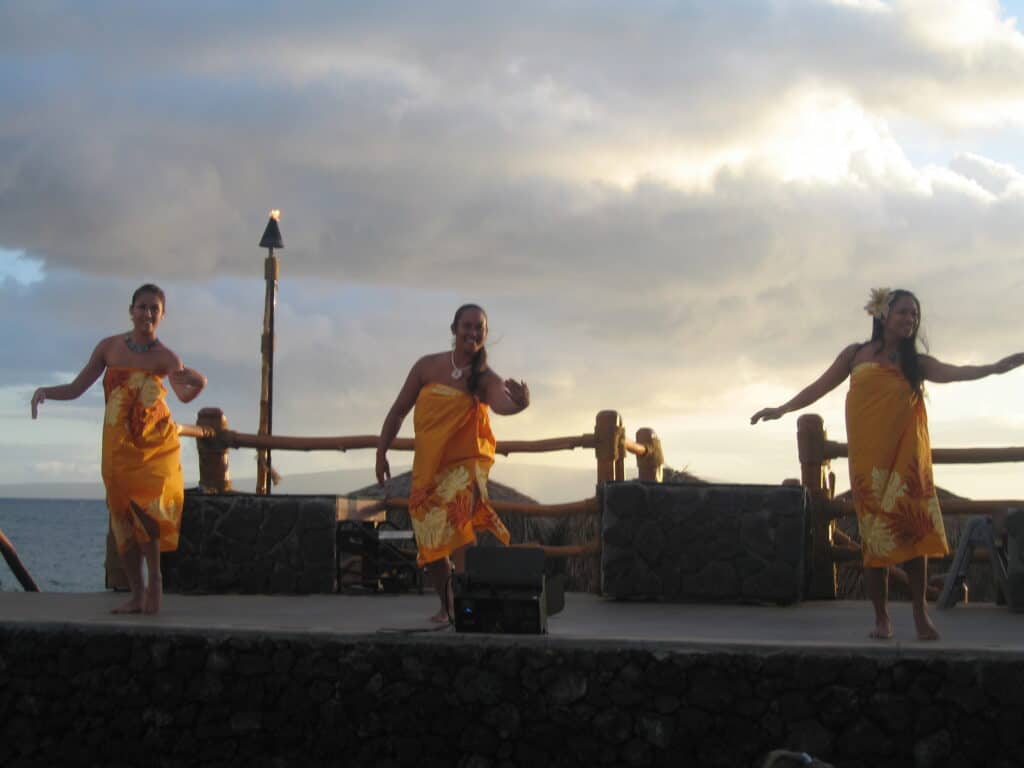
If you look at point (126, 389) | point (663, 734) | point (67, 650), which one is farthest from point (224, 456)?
point (663, 734)

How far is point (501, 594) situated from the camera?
562 centimetres

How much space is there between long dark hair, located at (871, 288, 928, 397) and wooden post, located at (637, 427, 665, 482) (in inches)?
152

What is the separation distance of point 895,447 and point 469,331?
2034 mm

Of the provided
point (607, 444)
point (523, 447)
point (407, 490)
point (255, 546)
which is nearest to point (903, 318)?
point (607, 444)

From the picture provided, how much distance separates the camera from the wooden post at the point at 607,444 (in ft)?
28.8

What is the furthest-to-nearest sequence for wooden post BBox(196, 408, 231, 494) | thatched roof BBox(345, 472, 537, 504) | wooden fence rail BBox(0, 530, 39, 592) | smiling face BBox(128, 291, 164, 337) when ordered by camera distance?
thatched roof BBox(345, 472, 537, 504)
wooden post BBox(196, 408, 231, 494)
wooden fence rail BBox(0, 530, 39, 592)
smiling face BBox(128, 291, 164, 337)

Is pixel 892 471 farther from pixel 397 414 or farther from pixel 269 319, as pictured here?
pixel 269 319

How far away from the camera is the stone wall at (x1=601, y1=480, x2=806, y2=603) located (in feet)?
25.4

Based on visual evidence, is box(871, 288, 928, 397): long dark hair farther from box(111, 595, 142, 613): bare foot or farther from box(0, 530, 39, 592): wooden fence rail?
box(0, 530, 39, 592): wooden fence rail

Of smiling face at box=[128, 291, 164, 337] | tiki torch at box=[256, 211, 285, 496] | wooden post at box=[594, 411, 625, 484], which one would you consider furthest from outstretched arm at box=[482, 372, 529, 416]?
tiki torch at box=[256, 211, 285, 496]

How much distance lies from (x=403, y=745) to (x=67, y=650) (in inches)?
64.0

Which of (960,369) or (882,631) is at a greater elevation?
(960,369)

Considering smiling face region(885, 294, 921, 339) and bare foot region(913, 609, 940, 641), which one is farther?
smiling face region(885, 294, 921, 339)

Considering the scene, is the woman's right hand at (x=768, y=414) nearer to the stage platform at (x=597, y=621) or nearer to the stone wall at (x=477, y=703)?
the stage platform at (x=597, y=621)
